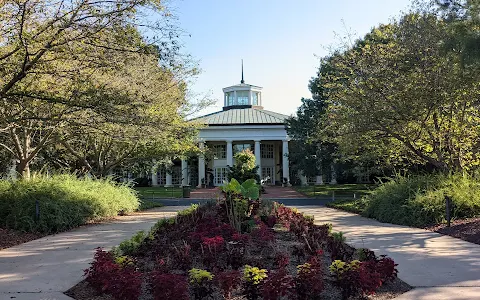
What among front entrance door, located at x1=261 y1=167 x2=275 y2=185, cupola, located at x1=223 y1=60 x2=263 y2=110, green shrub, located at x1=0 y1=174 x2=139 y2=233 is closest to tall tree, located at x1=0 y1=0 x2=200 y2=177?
green shrub, located at x1=0 y1=174 x2=139 y2=233

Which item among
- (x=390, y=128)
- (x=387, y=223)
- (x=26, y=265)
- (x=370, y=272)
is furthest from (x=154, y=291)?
(x=390, y=128)

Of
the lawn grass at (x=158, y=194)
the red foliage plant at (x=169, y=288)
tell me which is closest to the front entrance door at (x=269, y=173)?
the lawn grass at (x=158, y=194)

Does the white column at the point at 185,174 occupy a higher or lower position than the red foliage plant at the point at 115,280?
higher

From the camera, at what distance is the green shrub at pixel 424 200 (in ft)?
40.4

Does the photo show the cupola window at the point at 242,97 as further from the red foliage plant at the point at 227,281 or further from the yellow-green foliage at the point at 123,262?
the red foliage plant at the point at 227,281

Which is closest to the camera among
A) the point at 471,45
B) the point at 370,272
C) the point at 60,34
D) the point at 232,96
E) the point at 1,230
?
the point at 370,272

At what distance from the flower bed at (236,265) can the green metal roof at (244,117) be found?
3652 cm

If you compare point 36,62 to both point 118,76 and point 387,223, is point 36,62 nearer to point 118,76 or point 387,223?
point 118,76

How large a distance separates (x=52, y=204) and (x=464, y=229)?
409 inches

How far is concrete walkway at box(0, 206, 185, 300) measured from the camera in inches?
223

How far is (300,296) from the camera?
480 cm

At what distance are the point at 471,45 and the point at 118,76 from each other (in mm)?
8703

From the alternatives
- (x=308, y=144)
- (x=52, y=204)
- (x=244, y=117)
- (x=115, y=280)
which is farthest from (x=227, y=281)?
(x=244, y=117)

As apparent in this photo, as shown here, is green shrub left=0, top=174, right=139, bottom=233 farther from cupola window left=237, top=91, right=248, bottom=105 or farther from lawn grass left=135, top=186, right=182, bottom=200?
cupola window left=237, top=91, right=248, bottom=105
